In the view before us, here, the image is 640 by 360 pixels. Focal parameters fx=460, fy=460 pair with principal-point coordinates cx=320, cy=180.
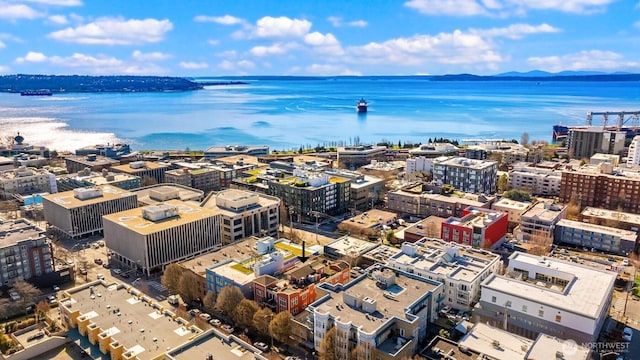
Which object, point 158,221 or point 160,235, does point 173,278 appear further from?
point 158,221

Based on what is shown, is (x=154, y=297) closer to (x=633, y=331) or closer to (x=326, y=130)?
(x=633, y=331)

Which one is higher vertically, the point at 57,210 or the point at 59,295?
the point at 57,210

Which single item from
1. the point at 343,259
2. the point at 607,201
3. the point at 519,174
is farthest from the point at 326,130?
the point at 343,259

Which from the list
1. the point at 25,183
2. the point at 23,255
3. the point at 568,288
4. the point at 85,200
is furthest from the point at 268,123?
the point at 568,288

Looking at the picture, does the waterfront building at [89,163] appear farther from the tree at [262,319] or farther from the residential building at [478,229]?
the residential building at [478,229]

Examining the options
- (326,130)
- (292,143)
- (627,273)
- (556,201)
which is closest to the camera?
(627,273)

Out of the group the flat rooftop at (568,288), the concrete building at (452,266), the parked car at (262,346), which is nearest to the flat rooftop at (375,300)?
the concrete building at (452,266)

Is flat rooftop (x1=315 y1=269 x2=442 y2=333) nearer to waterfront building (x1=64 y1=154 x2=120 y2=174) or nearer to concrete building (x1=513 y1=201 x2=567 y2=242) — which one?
concrete building (x1=513 y1=201 x2=567 y2=242)

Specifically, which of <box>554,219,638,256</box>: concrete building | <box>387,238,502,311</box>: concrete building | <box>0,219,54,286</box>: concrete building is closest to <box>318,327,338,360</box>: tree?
<box>387,238,502,311</box>: concrete building
